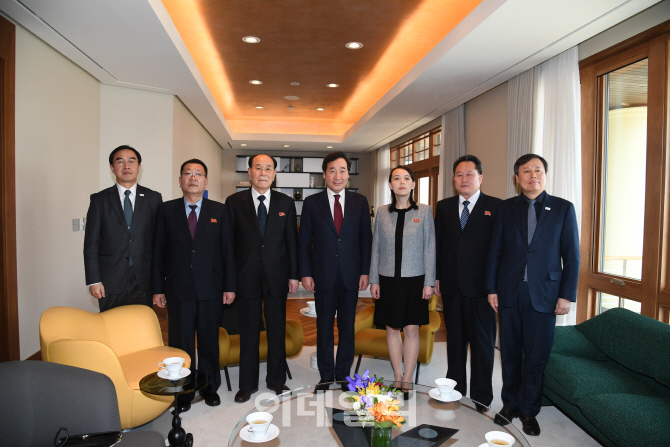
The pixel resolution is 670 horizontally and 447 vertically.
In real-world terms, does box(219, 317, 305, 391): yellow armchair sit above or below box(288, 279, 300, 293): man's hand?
below

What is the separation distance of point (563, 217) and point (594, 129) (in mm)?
1868

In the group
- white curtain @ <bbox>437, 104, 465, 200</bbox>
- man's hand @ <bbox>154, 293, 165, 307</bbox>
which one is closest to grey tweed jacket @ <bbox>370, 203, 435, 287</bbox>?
man's hand @ <bbox>154, 293, 165, 307</bbox>

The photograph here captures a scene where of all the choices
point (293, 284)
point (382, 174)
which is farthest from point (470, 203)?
point (382, 174)

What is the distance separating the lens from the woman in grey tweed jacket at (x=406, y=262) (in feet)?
9.85

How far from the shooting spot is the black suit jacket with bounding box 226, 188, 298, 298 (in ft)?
10.3

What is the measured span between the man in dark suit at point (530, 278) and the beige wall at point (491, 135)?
8.09 feet

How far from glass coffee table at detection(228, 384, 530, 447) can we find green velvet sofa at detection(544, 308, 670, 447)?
719 mm

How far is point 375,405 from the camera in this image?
5.40 feet

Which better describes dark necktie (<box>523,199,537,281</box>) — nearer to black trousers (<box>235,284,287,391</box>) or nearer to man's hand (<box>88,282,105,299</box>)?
black trousers (<box>235,284,287,391</box>)

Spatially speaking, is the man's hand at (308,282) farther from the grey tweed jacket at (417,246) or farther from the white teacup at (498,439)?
the white teacup at (498,439)

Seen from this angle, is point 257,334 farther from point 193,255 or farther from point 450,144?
point 450,144

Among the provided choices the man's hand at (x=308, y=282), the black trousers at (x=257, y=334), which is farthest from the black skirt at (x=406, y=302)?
the black trousers at (x=257, y=334)

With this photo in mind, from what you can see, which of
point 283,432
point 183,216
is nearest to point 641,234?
point 283,432

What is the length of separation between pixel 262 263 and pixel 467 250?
149 cm
